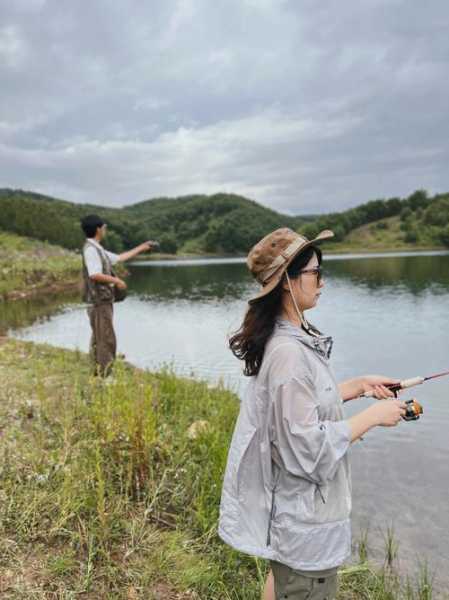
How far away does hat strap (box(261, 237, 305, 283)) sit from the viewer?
2184 mm

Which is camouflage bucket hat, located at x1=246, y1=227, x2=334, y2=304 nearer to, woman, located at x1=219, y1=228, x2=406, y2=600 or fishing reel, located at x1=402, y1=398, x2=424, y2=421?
woman, located at x1=219, y1=228, x2=406, y2=600

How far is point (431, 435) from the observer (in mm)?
6984

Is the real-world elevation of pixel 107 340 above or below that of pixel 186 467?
above

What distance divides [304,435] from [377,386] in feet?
2.76

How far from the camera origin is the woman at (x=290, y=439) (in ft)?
6.64

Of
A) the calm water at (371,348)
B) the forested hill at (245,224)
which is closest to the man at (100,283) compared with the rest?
the calm water at (371,348)

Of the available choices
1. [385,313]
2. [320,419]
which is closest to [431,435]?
[320,419]

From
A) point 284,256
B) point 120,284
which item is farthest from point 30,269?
point 284,256

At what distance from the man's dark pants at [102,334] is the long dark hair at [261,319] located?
17.3 ft

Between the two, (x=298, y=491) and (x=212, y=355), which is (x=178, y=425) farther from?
(x=212, y=355)

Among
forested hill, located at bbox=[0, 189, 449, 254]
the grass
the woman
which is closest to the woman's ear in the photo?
the woman

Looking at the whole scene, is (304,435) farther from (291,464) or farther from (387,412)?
(387,412)

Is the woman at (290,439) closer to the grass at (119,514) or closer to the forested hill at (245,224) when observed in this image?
the grass at (119,514)

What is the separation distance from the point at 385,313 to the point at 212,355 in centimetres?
923
